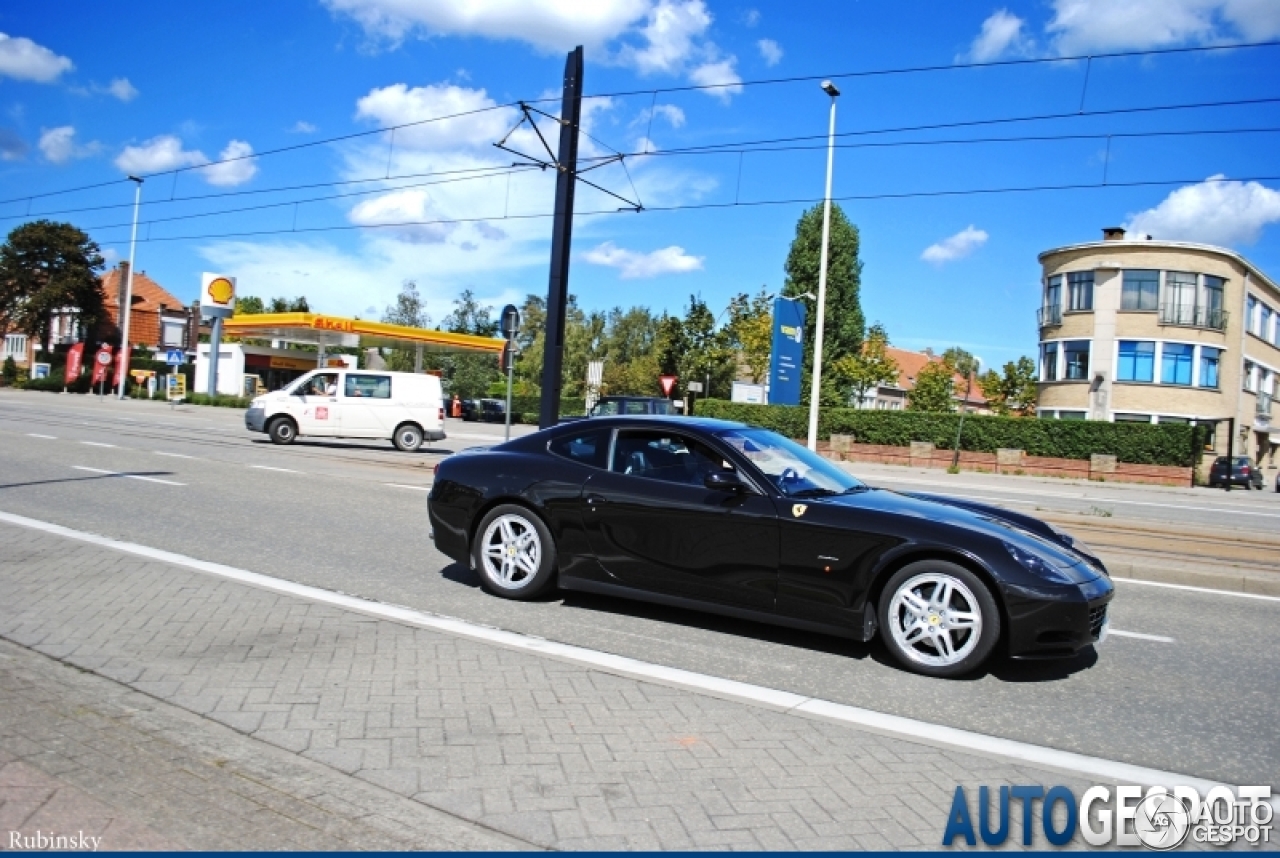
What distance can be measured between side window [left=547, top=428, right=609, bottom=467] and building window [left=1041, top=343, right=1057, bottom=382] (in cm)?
4456

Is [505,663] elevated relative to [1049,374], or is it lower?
lower

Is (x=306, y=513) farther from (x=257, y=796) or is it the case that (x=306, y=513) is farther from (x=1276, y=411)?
(x=1276, y=411)

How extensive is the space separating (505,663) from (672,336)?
57.2 metres

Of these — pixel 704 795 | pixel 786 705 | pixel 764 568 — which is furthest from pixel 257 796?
pixel 764 568

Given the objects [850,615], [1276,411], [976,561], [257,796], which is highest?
[1276,411]

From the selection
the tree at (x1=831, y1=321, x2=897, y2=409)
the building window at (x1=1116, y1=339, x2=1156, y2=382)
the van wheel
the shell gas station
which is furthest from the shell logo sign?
the building window at (x1=1116, y1=339, x2=1156, y2=382)

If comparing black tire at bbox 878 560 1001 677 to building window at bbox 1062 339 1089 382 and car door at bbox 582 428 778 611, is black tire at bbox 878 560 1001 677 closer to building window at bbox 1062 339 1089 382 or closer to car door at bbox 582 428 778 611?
car door at bbox 582 428 778 611

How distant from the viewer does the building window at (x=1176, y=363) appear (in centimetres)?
4381

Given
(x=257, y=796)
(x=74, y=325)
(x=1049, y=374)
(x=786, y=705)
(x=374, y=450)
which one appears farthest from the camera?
(x=74, y=325)

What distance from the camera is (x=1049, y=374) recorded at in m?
47.2

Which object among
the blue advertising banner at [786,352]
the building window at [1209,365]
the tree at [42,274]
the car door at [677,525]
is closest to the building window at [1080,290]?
the building window at [1209,365]

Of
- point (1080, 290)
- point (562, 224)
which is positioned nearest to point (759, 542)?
point (562, 224)

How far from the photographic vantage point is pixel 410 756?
3902mm

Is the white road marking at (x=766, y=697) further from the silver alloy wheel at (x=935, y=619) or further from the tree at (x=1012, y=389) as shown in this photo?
the tree at (x=1012, y=389)
